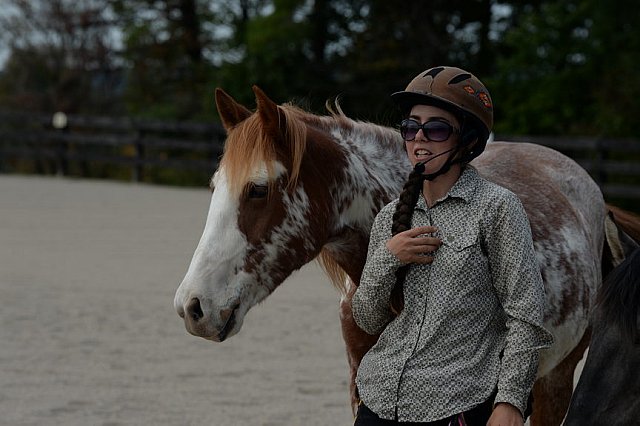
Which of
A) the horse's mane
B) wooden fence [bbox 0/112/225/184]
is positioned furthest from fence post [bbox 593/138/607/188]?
the horse's mane

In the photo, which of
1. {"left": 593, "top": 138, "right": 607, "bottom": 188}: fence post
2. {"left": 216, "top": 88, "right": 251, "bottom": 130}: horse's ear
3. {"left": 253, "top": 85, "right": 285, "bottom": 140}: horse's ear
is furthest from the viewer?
{"left": 593, "top": 138, "right": 607, "bottom": 188}: fence post

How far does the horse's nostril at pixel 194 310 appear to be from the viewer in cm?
295

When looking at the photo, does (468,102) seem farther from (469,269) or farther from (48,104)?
(48,104)

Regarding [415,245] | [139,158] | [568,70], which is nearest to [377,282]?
[415,245]

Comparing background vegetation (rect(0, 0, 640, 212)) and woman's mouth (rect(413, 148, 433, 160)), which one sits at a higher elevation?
woman's mouth (rect(413, 148, 433, 160))

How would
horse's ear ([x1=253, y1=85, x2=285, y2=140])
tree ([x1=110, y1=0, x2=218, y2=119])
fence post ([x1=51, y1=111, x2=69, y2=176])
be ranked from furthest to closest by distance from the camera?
tree ([x1=110, y1=0, x2=218, y2=119]) → fence post ([x1=51, y1=111, x2=69, y2=176]) → horse's ear ([x1=253, y1=85, x2=285, y2=140])

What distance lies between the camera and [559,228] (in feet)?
12.6

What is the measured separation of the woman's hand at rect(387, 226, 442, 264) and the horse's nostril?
A: 1.99 feet

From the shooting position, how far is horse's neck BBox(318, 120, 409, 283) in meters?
3.31

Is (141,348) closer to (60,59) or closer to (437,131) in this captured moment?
(437,131)

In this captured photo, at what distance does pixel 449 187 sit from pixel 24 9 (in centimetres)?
2607

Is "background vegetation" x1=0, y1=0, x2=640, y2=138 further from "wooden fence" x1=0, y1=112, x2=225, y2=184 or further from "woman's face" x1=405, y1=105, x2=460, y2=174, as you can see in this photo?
"woman's face" x1=405, y1=105, x2=460, y2=174

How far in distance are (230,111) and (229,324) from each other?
714 millimetres

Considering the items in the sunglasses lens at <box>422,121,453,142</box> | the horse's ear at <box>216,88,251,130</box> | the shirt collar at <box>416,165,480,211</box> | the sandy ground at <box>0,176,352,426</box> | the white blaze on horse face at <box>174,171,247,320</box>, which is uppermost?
the sunglasses lens at <box>422,121,453,142</box>
